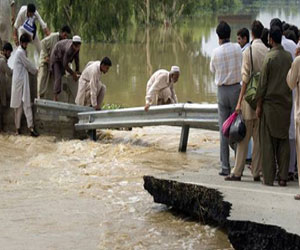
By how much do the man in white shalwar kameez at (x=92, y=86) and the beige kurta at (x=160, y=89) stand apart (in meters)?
0.77

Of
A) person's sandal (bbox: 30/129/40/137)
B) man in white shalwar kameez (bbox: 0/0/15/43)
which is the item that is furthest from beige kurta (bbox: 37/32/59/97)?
man in white shalwar kameez (bbox: 0/0/15/43)

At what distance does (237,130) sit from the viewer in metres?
8.47

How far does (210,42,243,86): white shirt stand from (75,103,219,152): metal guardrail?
1.84m

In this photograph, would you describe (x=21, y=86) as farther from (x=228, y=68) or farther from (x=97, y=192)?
(x=228, y=68)

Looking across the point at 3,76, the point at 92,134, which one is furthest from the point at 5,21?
the point at 92,134

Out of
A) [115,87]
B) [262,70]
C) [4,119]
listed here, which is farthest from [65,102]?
[115,87]

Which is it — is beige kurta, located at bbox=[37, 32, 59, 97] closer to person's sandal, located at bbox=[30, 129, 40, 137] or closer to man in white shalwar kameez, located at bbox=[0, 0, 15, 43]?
person's sandal, located at bbox=[30, 129, 40, 137]

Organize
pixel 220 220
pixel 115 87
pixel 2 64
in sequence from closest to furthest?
pixel 220 220 < pixel 2 64 < pixel 115 87

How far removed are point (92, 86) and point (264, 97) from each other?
4864 millimetres

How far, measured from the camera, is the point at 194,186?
7.77 meters

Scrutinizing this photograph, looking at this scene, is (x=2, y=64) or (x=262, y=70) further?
(x=2, y=64)

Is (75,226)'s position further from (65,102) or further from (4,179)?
(65,102)

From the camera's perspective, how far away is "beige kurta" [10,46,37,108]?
12.7 meters

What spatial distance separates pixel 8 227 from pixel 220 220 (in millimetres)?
2134
